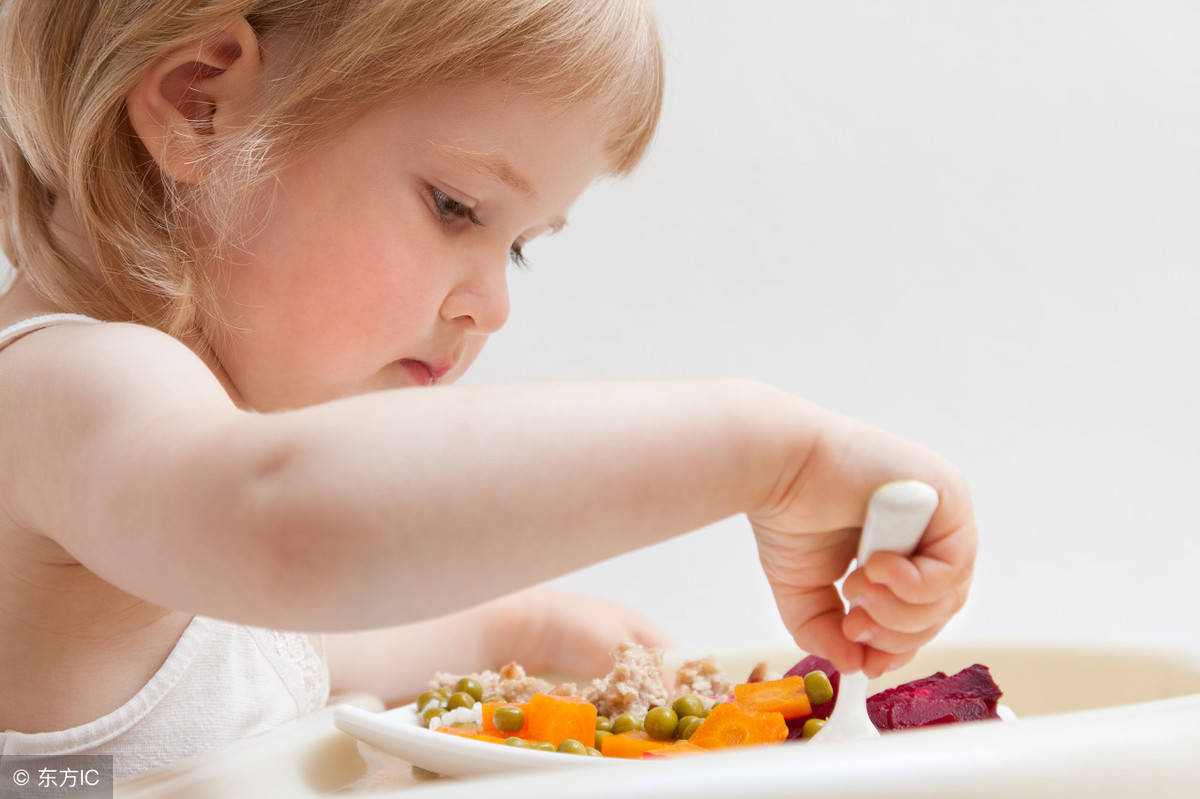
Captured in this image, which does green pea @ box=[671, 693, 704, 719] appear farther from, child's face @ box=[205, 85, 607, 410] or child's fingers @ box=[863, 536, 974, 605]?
child's face @ box=[205, 85, 607, 410]

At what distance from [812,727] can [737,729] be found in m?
0.06

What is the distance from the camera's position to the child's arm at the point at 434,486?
444 millimetres

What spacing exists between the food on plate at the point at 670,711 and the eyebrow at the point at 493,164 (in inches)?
12.7

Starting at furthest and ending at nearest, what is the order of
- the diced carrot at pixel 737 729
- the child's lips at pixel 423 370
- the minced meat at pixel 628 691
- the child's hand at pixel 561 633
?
the child's hand at pixel 561 633 < the child's lips at pixel 423 370 < the minced meat at pixel 628 691 < the diced carrot at pixel 737 729

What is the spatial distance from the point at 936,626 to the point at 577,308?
3.98ft

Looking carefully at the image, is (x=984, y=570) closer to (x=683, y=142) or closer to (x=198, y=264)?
(x=683, y=142)

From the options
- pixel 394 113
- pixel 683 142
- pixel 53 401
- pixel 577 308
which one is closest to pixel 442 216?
pixel 394 113

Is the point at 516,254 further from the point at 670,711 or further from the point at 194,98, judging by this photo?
the point at 670,711

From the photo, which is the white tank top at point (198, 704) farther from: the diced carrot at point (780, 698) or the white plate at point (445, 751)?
the diced carrot at point (780, 698)

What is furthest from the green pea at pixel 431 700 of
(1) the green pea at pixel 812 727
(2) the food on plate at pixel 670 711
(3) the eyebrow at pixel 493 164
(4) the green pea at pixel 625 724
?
(3) the eyebrow at pixel 493 164

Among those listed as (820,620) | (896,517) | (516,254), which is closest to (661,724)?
(820,620)

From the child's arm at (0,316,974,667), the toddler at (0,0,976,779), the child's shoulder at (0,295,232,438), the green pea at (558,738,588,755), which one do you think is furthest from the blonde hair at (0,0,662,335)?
the green pea at (558,738,588,755)

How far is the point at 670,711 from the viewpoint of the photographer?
671mm

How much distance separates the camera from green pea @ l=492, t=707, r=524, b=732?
0.68 meters
